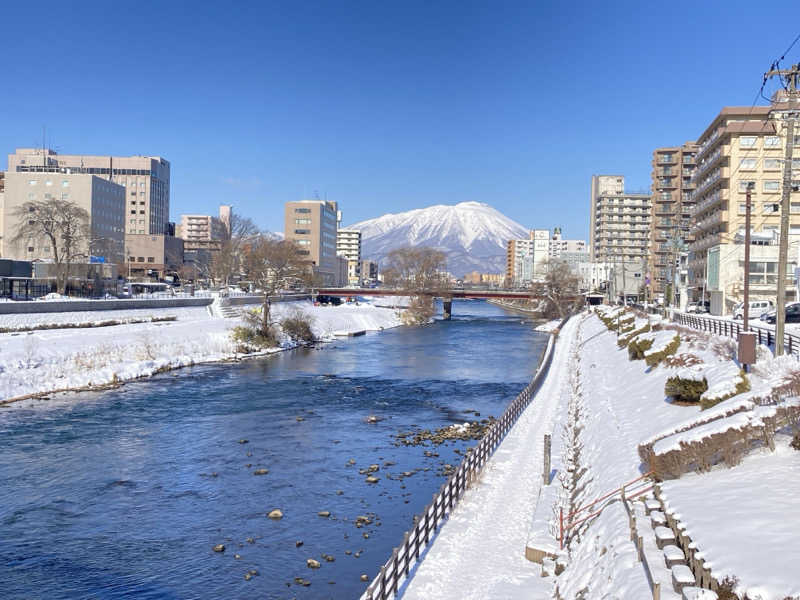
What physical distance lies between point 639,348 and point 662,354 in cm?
494

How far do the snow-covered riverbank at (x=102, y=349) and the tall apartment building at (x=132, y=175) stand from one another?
125 metres

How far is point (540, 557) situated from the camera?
1330 centimetres

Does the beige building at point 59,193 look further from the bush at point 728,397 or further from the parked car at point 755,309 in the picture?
the bush at point 728,397

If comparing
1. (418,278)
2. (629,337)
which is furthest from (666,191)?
(629,337)

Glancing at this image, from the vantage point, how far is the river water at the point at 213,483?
45.9ft

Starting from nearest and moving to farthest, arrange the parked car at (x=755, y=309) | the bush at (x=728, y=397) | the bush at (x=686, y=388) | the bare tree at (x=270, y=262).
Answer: the bush at (x=728, y=397) → the bush at (x=686, y=388) → the parked car at (x=755, y=309) → the bare tree at (x=270, y=262)

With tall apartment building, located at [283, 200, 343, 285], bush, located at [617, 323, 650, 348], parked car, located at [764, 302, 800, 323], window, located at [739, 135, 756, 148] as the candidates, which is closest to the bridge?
window, located at [739, 135, 756, 148]

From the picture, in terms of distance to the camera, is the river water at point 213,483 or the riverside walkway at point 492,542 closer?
the riverside walkway at point 492,542

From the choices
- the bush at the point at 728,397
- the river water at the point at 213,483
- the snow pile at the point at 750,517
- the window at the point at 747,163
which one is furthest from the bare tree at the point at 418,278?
the snow pile at the point at 750,517

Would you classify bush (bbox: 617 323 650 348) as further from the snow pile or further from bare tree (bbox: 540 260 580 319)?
bare tree (bbox: 540 260 580 319)

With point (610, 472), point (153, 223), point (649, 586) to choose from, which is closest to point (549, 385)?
point (610, 472)

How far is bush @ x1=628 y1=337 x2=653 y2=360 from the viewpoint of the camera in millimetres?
32750

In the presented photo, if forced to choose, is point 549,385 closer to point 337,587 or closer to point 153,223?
point 337,587

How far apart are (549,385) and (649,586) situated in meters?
26.9
